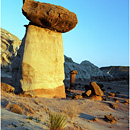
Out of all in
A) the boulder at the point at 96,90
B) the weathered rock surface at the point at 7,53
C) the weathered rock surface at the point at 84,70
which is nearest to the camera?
the boulder at the point at 96,90

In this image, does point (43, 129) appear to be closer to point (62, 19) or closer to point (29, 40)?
point (29, 40)

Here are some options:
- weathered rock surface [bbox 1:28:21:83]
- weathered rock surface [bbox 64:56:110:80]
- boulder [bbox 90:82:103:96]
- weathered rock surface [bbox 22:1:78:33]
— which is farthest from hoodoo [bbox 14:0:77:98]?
weathered rock surface [bbox 64:56:110:80]

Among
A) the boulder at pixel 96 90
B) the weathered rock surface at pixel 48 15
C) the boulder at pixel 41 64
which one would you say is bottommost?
the boulder at pixel 96 90

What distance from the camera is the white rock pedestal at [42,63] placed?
6895 mm

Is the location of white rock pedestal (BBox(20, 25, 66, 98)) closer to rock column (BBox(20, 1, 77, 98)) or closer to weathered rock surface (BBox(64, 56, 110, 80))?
rock column (BBox(20, 1, 77, 98))

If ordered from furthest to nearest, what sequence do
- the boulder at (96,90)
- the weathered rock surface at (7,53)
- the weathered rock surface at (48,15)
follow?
the weathered rock surface at (7,53)
the boulder at (96,90)
the weathered rock surface at (48,15)

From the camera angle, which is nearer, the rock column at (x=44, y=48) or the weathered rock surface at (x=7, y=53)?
the rock column at (x=44, y=48)

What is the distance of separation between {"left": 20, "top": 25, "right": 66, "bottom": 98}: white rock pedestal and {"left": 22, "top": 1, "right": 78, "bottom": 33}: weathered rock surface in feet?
1.25

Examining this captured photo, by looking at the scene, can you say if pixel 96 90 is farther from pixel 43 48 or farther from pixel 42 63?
pixel 43 48

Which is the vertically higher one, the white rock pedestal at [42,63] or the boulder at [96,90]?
the white rock pedestal at [42,63]

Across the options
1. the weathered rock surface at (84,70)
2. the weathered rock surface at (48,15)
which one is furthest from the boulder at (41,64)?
the weathered rock surface at (84,70)

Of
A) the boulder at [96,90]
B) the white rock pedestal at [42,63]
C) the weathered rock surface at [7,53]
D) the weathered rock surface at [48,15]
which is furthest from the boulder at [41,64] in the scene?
the weathered rock surface at [7,53]

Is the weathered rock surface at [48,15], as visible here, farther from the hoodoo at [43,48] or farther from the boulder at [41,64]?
the boulder at [41,64]

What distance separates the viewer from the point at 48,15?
7105 millimetres
